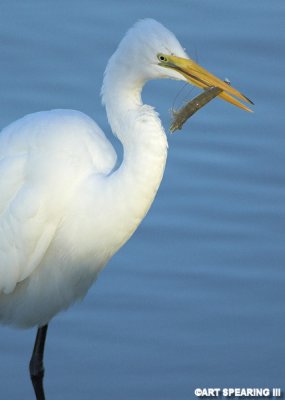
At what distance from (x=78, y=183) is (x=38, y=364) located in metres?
0.94

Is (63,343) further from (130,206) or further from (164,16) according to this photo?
(164,16)

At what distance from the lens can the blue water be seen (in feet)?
22.9

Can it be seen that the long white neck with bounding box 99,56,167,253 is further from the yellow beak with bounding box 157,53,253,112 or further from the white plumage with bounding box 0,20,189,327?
the yellow beak with bounding box 157,53,253,112

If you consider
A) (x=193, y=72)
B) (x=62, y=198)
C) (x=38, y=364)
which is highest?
(x=193, y=72)

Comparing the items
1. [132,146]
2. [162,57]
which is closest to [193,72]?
[162,57]

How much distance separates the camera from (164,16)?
997 centimetres

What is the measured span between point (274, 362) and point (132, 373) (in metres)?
0.68

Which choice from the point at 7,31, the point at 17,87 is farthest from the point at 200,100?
the point at 7,31

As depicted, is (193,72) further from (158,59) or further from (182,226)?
(182,226)

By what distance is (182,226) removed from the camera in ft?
26.3

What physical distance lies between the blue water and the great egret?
34cm

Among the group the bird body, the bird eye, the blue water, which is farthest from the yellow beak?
the blue water

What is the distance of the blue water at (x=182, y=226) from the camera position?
6988 millimetres

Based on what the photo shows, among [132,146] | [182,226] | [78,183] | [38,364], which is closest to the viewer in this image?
[132,146]
